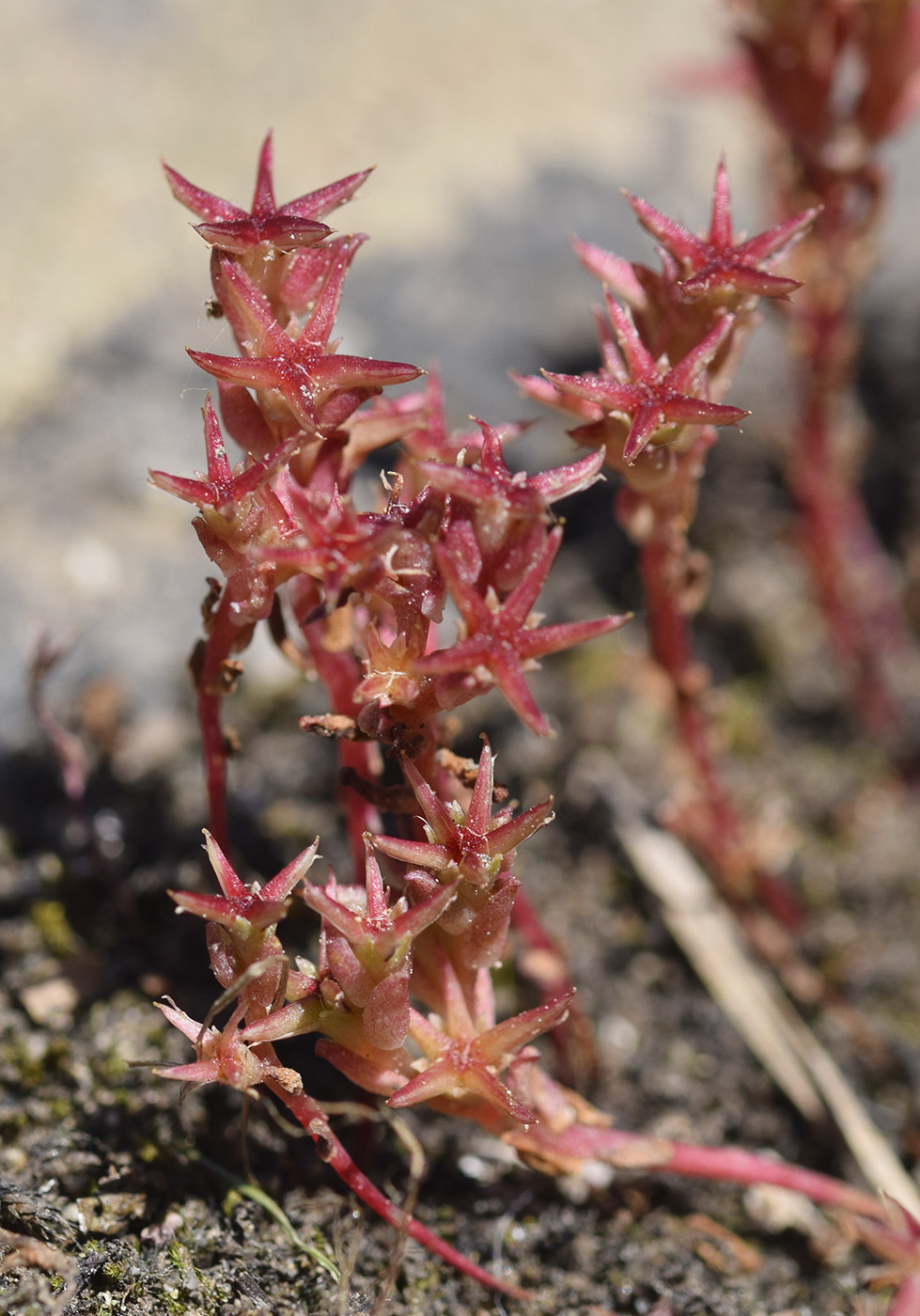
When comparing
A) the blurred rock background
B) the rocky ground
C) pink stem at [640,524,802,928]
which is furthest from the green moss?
pink stem at [640,524,802,928]

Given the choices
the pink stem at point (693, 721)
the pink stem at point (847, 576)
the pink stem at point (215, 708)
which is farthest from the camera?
the pink stem at point (847, 576)

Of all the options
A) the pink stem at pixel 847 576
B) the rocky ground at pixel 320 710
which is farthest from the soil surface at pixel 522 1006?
the pink stem at pixel 847 576

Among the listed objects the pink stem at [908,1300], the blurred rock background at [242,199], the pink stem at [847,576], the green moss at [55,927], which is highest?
the blurred rock background at [242,199]

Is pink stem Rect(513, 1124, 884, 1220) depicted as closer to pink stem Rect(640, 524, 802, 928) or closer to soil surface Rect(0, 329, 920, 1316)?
soil surface Rect(0, 329, 920, 1316)

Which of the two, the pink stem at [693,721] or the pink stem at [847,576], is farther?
the pink stem at [847,576]

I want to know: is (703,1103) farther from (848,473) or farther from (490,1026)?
(848,473)

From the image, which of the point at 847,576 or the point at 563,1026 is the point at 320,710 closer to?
the point at 563,1026

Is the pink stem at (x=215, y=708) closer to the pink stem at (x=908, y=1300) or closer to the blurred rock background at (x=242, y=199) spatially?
the blurred rock background at (x=242, y=199)
